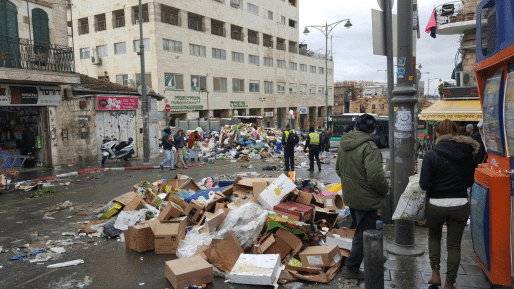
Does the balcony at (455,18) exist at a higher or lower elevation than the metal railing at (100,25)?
lower

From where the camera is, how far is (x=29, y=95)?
15.7 meters

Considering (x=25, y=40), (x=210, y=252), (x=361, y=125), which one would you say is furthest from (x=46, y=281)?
(x=25, y=40)

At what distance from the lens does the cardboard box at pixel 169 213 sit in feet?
21.3

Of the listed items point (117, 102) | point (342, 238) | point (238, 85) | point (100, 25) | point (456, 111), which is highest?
point (100, 25)

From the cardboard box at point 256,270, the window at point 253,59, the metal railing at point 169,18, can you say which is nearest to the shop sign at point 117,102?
the metal railing at point 169,18

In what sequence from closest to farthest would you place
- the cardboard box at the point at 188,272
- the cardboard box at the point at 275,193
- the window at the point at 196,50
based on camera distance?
the cardboard box at the point at 188,272, the cardboard box at the point at 275,193, the window at the point at 196,50

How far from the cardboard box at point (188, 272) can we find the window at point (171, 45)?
1205 inches

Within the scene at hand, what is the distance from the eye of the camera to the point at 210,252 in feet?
16.9

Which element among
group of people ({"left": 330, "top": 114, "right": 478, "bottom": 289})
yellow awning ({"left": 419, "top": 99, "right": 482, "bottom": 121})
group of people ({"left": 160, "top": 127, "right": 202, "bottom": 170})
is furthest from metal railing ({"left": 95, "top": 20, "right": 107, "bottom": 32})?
group of people ({"left": 330, "top": 114, "right": 478, "bottom": 289})

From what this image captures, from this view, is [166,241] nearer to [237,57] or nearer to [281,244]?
[281,244]

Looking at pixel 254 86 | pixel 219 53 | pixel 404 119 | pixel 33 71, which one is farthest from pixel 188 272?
pixel 254 86

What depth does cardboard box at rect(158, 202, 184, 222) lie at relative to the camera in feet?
21.3

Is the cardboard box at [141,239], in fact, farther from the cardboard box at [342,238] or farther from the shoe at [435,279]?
the shoe at [435,279]

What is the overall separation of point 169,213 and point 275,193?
190 centimetres
